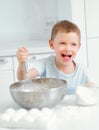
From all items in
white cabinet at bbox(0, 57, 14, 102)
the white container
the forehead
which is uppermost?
the forehead

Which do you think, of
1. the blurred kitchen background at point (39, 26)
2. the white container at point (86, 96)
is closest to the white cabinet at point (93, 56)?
the blurred kitchen background at point (39, 26)

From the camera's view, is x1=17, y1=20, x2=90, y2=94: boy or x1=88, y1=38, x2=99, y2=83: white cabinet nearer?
x1=17, y1=20, x2=90, y2=94: boy

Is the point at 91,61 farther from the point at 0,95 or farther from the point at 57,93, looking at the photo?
the point at 57,93

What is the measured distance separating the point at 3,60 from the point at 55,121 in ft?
5.10

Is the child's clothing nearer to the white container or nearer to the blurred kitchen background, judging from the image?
the white container

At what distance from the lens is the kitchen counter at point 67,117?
3.20 ft

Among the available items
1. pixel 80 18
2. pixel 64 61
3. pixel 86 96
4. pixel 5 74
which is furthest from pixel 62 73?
pixel 80 18

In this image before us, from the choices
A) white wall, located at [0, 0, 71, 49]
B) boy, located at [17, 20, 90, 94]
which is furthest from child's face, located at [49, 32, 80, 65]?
white wall, located at [0, 0, 71, 49]

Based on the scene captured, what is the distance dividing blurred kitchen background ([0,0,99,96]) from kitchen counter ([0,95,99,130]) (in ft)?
4.36

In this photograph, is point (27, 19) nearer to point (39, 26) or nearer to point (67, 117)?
point (39, 26)

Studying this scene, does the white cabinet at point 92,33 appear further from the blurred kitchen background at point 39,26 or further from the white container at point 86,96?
the white container at point 86,96

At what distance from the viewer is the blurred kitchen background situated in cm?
256

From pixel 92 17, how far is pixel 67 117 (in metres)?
1.75

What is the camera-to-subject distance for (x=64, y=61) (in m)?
1.52
